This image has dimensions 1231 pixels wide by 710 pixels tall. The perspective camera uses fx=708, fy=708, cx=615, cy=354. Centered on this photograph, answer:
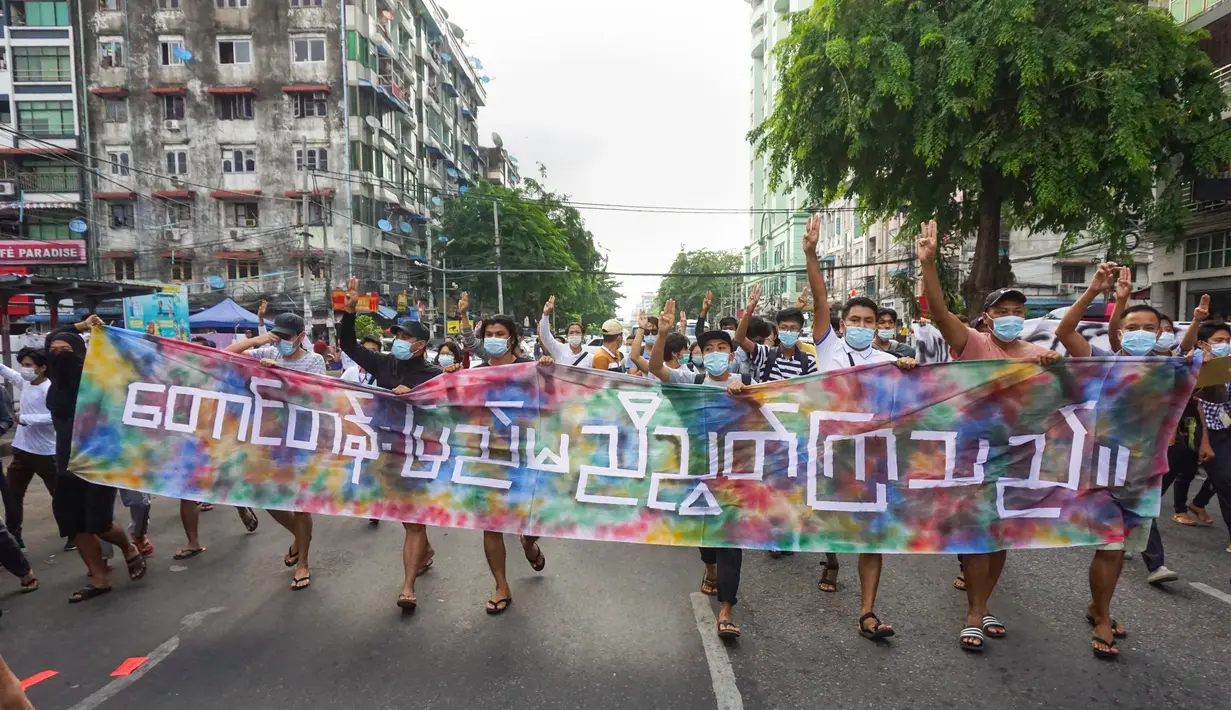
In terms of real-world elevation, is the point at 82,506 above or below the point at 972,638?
above

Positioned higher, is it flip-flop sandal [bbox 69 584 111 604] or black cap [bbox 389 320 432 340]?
black cap [bbox 389 320 432 340]

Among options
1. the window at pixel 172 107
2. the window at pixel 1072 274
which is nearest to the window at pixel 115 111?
the window at pixel 172 107

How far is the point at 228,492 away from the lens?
4.46 metres

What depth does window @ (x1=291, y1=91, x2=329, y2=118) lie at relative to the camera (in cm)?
3294

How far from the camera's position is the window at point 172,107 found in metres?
33.1

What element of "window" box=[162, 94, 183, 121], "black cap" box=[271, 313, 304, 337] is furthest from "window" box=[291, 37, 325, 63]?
"black cap" box=[271, 313, 304, 337]

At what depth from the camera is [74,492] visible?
4750 mm

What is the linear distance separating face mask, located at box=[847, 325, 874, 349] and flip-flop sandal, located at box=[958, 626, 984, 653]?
5.57ft

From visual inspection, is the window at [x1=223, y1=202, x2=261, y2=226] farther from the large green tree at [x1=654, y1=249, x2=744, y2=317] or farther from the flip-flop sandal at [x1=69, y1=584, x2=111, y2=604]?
the large green tree at [x1=654, y1=249, x2=744, y2=317]

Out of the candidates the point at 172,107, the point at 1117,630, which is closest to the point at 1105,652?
the point at 1117,630

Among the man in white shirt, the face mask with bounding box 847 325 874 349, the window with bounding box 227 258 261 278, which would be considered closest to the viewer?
the man in white shirt

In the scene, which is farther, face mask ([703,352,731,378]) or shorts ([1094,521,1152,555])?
face mask ([703,352,731,378])

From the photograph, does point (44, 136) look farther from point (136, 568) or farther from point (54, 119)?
point (136, 568)

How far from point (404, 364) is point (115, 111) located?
123 ft
